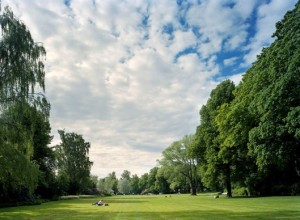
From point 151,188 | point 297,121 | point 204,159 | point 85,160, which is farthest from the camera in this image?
point 151,188

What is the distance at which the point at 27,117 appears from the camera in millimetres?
25609

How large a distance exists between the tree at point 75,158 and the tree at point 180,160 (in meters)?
23.5

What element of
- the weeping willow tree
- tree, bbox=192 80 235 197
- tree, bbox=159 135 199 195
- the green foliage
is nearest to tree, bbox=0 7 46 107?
the weeping willow tree

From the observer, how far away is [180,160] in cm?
9444

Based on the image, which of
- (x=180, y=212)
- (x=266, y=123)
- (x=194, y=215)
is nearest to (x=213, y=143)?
(x=266, y=123)

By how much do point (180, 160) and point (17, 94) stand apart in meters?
73.4

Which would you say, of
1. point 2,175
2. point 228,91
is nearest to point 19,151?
point 2,175

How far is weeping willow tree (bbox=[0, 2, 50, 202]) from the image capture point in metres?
24.6

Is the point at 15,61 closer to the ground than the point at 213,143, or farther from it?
farther from it

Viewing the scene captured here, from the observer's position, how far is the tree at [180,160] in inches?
3642

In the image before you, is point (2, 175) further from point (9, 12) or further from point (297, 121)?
point (297, 121)

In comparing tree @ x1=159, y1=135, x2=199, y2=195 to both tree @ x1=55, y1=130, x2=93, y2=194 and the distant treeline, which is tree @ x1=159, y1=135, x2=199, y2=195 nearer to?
tree @ x1=55, y1=130, x2=93, y2=194

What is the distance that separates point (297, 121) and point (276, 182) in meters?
30.6

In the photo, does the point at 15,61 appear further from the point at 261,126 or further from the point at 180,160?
the point at 180,160
